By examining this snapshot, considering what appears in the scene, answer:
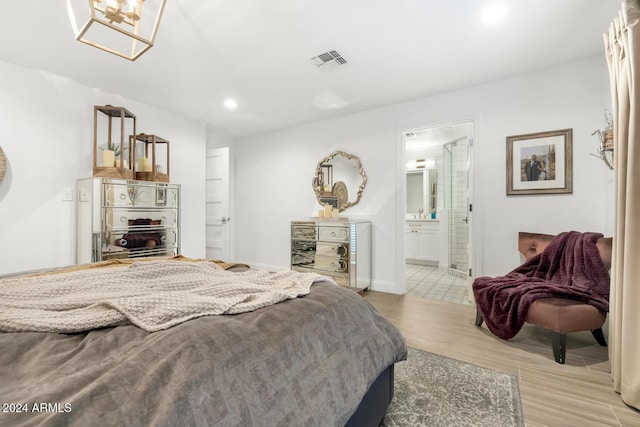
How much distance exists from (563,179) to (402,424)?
2.74 meters

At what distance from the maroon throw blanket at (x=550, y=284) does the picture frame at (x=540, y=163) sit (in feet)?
2.01

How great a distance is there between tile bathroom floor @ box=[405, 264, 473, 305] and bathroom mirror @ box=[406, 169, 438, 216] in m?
1.41

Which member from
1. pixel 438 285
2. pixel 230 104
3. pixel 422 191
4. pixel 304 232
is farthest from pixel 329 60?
pixel 422 191

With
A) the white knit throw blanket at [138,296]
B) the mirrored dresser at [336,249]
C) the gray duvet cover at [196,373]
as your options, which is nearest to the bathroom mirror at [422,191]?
the mirrored dresser at [336,249]

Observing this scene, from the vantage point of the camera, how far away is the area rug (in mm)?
1398

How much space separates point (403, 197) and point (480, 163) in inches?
37.1

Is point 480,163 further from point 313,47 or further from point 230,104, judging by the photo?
point 230,104

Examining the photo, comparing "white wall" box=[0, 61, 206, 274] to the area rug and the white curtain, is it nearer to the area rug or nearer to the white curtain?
the area rug

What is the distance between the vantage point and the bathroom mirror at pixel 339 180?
3.99 m

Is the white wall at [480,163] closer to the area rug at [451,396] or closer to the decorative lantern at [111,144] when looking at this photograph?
the area rug at [451,396]

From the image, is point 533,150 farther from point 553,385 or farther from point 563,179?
point 553,385

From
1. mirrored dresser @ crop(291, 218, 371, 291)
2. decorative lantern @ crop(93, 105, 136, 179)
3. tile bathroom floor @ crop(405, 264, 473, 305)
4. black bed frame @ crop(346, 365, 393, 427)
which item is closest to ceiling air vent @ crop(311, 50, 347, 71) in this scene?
mirrored dresser @ crop(291, 218, 371, 291)

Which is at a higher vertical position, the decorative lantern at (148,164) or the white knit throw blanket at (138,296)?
the decorative lantern at (148,164)

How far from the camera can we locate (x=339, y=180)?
13.6 feet
